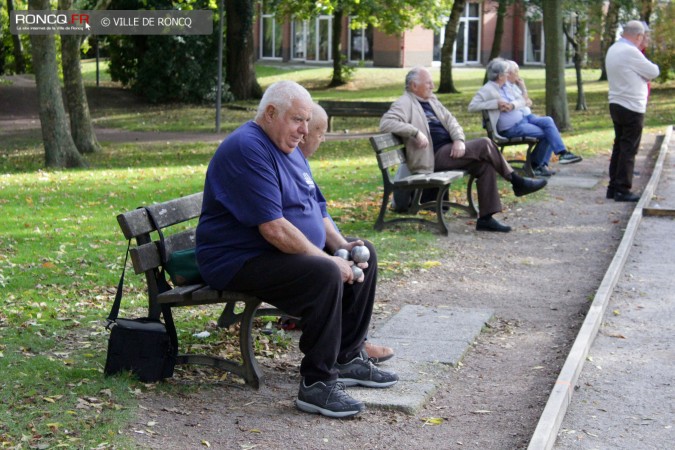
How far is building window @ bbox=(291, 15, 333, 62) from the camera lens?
188ft

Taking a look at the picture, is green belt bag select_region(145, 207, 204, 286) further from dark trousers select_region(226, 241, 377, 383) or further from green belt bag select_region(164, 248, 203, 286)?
dark trousers select_region(226, 241, 377, 383)

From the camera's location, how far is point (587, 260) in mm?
9633

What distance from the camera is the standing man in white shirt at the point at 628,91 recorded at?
1262 cm

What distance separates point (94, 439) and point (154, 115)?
27173 mm

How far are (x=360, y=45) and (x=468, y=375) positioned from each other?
169 ft

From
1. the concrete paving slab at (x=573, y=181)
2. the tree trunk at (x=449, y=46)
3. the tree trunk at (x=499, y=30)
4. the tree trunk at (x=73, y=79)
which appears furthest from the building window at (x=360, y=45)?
the concrete paving slab at (x=573, y=181)

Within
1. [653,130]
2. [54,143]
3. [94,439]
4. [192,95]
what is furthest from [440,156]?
[192,95]

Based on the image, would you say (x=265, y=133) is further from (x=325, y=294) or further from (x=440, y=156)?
(x=440, y=156)

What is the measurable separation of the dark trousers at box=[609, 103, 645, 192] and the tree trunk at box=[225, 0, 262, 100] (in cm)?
2273

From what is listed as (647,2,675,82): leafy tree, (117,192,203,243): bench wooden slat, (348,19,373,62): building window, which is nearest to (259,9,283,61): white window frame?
(348,19,373,62): building window

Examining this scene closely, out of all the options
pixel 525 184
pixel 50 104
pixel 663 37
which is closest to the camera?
pixel 525 184

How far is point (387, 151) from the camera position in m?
10.6

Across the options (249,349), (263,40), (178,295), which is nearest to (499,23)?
(263,40)

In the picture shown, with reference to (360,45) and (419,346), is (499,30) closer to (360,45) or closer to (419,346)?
(360,45)
